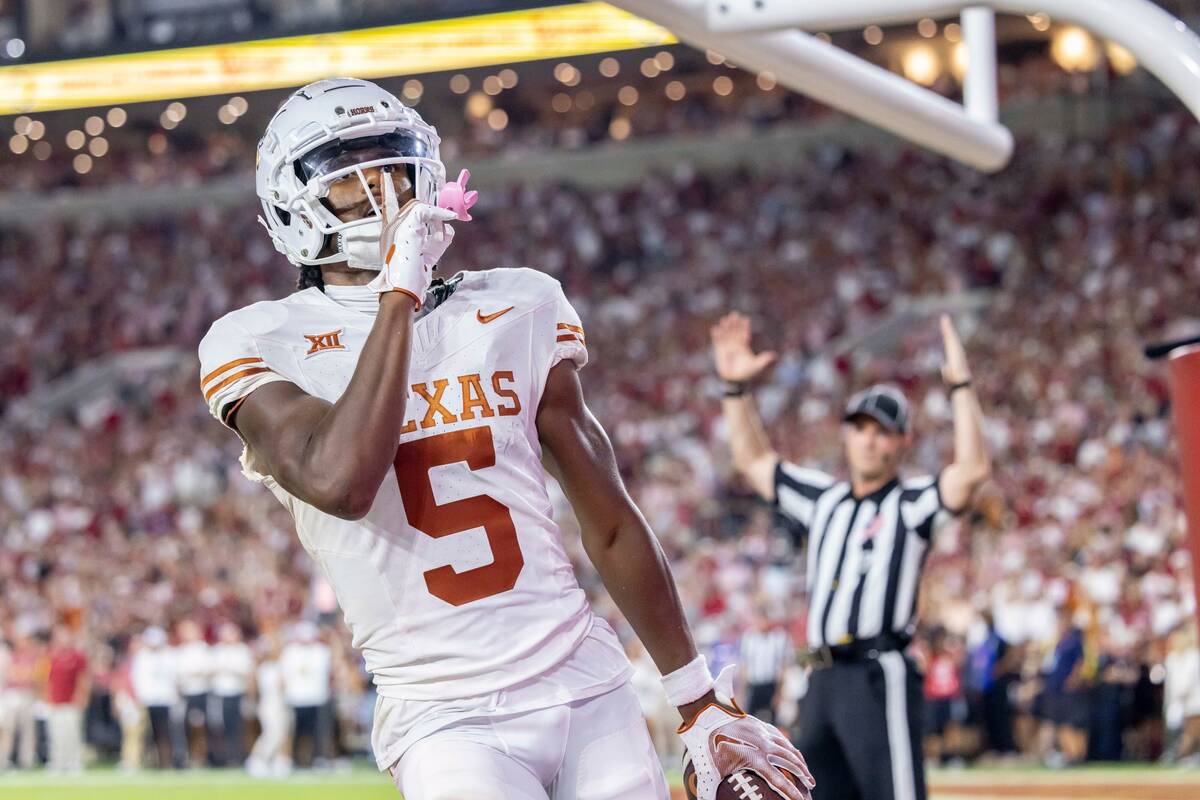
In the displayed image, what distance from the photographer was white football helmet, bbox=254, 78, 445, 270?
253cm

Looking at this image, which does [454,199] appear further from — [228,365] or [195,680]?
[195,680]

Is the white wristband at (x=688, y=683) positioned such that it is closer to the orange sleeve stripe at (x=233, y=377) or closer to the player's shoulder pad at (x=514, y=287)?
the player's shoulder pad at (x=514, y=287)

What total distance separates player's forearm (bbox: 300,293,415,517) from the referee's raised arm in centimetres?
267

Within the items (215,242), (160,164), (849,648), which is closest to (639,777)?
(849,648)

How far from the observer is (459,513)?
242 cm

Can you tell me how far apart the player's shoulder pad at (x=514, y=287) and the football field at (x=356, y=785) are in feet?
22.9

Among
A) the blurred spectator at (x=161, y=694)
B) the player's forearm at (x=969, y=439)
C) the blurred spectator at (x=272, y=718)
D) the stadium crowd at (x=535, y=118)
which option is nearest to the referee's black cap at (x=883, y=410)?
the player's forearm at (x=969, y=439)

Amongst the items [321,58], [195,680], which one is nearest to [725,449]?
[195,680]

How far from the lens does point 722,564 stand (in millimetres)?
13680

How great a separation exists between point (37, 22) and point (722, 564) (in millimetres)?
12583

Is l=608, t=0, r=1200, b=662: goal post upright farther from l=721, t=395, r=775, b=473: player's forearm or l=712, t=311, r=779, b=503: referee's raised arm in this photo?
l=721, t=395, r=775, b=473: player's forearm

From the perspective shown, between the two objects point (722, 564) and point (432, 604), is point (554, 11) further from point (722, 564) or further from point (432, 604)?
point (432, 604)

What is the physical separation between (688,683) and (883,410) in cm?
267

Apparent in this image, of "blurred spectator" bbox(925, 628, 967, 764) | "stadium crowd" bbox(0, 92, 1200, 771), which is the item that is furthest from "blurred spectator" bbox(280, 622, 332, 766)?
"blurred spectator" bbox(925, 628, 967, 764)
